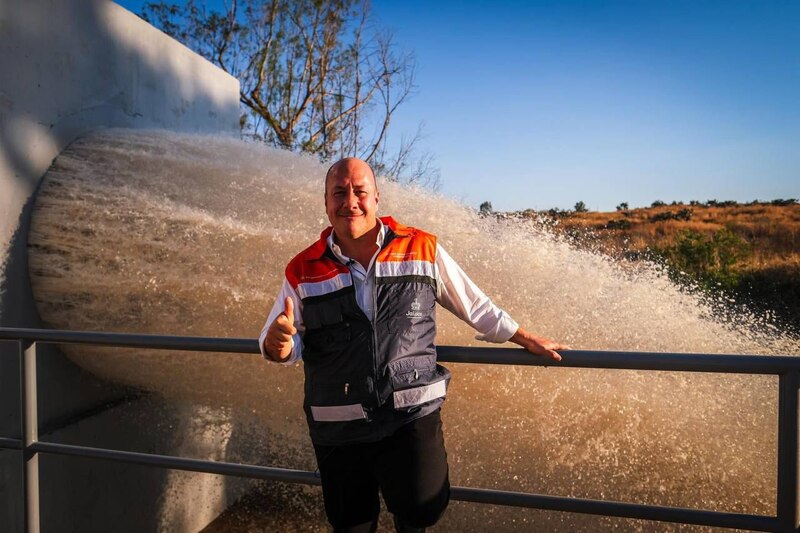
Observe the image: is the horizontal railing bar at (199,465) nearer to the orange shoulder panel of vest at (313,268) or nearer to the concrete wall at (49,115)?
the orange shoulder panel of vest at (313,268)

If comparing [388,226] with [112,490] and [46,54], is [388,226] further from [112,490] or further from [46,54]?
[112,490]

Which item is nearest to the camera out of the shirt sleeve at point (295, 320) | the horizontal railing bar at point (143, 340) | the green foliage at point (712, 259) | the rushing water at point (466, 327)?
the shirt sleeve at point (295, 320)

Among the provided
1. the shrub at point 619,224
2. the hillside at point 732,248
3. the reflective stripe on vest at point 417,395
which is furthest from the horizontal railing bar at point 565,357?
the shrub at point 619,224

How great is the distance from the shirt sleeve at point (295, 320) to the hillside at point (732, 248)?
24.2 feet

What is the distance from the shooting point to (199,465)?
2332 millimetres

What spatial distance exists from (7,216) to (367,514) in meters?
2.82

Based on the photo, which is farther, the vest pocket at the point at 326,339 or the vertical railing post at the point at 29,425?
the vertical railing post at the point at 29,425

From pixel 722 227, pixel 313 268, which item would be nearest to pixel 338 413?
pixel 313 268

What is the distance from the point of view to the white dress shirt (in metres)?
1.91

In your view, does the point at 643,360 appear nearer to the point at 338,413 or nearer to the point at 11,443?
the point at 338,413

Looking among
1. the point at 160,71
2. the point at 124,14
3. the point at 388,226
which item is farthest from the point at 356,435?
the point at 160,71

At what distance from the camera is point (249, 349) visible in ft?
6.77

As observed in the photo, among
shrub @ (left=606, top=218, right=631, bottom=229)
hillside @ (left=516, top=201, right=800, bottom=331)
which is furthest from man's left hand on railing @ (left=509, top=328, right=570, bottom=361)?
shrub @ (left=606, top=218, right=631, bottom=229)

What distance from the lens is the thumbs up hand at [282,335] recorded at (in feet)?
5.84
